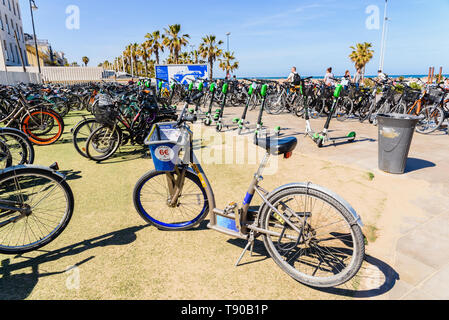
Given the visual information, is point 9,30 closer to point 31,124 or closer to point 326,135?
point 31,124

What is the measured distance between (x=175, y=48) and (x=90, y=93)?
109 feet

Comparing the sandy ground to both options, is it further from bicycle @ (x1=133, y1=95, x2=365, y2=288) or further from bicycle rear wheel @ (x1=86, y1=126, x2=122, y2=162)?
bicycle rear wheel @ (x1=86, y1=126, x2=122, y2=162)

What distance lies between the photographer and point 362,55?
39156 mm

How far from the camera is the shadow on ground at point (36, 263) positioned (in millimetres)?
2176

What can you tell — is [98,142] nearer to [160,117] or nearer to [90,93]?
[160,117]

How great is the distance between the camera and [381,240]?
2.75m

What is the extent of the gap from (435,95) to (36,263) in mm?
9264

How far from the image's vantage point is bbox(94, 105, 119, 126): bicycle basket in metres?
4.98

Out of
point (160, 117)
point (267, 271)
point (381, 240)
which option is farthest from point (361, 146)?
point (267, 271)

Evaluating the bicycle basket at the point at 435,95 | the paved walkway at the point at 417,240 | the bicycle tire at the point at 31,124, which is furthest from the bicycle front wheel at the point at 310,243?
the bicycle basket at the point at 435,95

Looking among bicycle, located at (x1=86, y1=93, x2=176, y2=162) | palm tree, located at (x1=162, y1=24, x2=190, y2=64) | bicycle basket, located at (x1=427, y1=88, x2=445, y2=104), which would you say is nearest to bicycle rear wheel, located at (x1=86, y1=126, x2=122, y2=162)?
bicycle, located at (x1=86, y1=93, x2=176, y2=162)

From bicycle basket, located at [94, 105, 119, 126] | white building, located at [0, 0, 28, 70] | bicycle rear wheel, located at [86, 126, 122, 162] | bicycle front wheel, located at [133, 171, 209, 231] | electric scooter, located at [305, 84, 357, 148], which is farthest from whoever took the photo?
white building, located at [0, 0, 28, 70]

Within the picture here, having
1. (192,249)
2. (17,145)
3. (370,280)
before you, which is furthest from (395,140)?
(17,145)

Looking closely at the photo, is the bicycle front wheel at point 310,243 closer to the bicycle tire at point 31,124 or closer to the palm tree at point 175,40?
the bicycle tire at point 31,124
